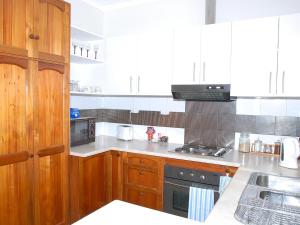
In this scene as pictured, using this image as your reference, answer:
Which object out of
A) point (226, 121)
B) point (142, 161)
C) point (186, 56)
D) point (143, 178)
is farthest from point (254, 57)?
point (143, 178)

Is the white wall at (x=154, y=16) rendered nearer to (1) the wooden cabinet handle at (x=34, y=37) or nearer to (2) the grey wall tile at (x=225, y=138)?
(2) the grey wall tile at (x=225, y=138)

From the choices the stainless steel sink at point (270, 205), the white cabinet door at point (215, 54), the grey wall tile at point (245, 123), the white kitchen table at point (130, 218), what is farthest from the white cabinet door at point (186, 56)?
the white kitchen table at point (130, 218)

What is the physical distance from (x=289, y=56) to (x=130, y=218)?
6.18 ft

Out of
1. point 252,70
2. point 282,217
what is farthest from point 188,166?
point 282,217

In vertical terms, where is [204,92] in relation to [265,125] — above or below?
above

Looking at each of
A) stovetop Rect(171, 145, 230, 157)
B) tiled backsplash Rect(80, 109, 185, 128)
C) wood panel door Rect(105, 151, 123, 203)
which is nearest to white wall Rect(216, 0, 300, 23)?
tiled backsplash Rect(80, 109, 185, 128)

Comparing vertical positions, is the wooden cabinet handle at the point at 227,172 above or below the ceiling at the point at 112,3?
below

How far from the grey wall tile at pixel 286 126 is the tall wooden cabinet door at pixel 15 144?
7.53 ft

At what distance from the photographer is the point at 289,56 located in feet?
6.84

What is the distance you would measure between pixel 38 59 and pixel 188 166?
1.62 m

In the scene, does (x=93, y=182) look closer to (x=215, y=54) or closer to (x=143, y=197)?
(x=143, y=197)

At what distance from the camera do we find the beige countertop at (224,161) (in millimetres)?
1143

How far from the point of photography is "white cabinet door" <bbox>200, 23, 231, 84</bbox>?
2.33 meters

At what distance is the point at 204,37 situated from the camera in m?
2.44
